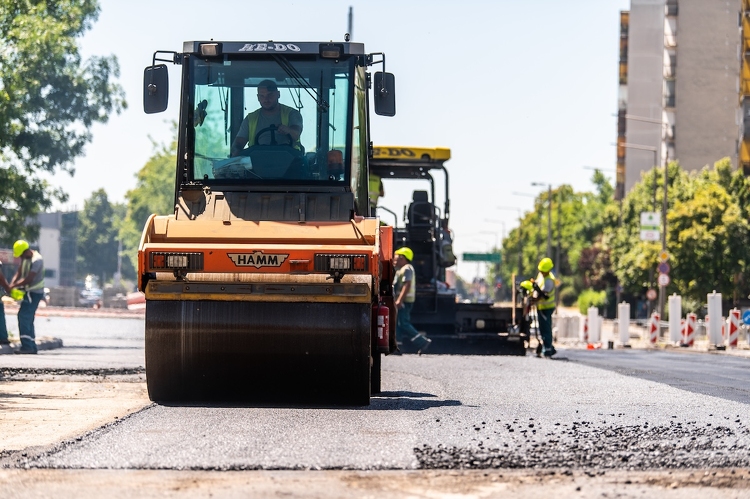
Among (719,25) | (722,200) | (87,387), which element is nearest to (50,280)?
(719,25)

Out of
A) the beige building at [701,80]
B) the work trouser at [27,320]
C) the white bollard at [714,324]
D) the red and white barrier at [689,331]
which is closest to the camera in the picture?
the work trouser at [27,320]

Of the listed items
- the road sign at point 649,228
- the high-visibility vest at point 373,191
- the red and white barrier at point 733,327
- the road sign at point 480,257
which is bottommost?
the red and white barrier at point 733,327

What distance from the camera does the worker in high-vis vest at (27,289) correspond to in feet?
63.8

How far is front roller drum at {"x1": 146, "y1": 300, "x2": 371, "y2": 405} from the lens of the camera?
10406mm

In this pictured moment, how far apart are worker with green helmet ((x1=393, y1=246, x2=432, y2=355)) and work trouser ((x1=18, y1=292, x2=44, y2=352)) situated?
5.16 metres

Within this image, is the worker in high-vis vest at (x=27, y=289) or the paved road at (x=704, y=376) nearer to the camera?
the paved road at (x=704, y=376)

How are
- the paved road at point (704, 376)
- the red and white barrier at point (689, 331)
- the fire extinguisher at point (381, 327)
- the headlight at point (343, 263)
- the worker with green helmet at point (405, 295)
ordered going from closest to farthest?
the headlight at point (343, 263)
the fire extinguisher at point (381, 327)
the paved road at point (704, 376)
the worker with green helmet at point (405, 295)
the red and white barrier at point (689, 331)

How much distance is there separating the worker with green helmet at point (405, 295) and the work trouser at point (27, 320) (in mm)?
5160

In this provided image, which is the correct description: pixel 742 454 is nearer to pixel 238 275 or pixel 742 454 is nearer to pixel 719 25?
pixel 238 275

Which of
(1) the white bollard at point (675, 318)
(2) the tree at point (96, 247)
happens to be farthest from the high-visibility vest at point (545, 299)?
(2) the tree at point (96, 247)

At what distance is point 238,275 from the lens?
34.1 ft

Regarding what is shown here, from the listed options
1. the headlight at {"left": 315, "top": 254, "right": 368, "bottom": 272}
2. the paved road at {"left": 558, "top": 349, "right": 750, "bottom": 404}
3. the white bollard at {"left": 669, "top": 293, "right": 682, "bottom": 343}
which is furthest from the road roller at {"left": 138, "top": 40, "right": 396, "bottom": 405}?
the white bollard at {"left": 669, "top": 293, "right": 682, "bottom": 343}

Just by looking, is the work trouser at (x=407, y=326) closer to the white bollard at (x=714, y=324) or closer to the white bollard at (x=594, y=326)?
the white bollard at (x=714, y=324)

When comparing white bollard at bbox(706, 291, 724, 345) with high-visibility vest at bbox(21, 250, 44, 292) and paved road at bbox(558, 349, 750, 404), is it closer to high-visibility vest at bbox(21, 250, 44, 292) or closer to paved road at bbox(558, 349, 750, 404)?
paved road at bbox(558, 349, 750, 404)
